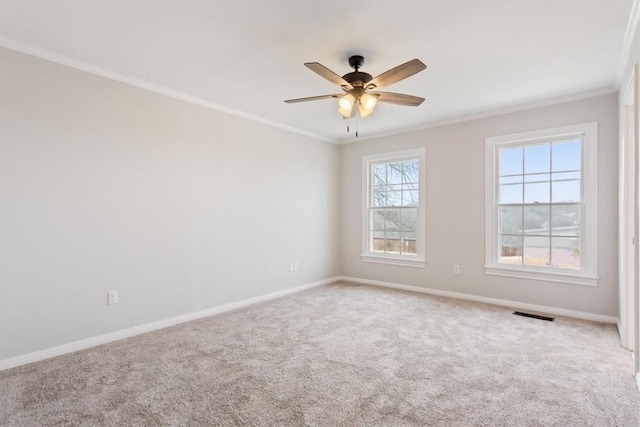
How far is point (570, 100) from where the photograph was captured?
12.4 ft

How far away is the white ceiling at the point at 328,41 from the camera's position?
2.18 metres

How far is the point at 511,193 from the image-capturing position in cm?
425

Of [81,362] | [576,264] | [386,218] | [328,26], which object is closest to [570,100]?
[576,264]

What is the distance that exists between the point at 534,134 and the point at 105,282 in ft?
16.5

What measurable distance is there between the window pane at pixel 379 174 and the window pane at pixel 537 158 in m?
2.04

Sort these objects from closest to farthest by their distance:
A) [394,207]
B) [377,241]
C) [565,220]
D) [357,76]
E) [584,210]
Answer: [357,76], [584,210], [565,220], [394,207], [377,241]

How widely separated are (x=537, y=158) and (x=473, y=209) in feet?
3.17

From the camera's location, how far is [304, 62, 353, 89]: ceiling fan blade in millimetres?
2238

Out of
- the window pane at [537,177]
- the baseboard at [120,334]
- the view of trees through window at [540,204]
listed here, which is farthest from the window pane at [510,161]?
the baseboard at [120,334]

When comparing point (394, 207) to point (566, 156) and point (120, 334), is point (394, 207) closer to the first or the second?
point (566, 156)

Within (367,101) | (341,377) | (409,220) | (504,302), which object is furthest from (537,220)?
(341,377)

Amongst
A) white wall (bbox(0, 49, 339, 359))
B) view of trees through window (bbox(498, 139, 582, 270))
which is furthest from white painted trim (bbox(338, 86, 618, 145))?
white wall (bbox(0, 49, 339, 359))

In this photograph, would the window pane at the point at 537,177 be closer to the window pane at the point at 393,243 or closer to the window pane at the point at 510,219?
the window pane at the point at 510,219

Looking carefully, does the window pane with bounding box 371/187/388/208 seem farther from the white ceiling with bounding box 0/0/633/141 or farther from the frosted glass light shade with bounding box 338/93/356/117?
the frosted glass light shade with bounding box 338/93/356/117
